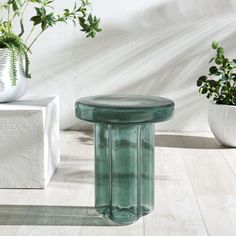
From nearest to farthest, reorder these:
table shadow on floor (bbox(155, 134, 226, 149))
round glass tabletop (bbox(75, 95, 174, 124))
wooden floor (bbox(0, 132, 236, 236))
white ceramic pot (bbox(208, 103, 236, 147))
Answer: round glass tabletop (bbox(75, 95, 174, 124)), wooden floor (bbox(0, 132, 236, 236)), white ceramic pot (bbox(208, 103, 236, 147)), table shadow on floor (bbox(155, 134, 226, 149))

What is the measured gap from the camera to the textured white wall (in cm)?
362

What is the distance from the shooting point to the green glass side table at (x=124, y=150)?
6.16 feet

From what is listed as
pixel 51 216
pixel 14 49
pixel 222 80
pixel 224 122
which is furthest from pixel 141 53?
pixel 51 216

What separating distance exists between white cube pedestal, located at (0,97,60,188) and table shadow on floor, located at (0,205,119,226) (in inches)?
9.0

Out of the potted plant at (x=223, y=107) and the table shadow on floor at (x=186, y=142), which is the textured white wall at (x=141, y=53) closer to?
the table shadow on floor at (x=186, y=142)

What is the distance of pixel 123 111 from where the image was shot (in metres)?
1.86

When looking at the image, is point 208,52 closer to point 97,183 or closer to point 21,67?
point 21,67

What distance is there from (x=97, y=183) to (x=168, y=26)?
6.06ft

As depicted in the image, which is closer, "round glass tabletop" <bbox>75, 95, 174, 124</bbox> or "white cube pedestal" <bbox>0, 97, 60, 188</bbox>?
"round glass tabletop" <bbox>75, 95, 174, 124</bbox>

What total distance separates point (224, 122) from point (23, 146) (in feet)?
4.07

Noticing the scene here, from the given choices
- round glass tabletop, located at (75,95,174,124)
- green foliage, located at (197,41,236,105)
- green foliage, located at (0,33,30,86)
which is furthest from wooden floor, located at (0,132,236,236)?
green foliage, located at (0,33,30,86)

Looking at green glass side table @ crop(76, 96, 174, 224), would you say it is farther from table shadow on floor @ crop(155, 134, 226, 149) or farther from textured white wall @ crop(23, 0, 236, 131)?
textured white wall @ crop(23, 0, 236, 131)

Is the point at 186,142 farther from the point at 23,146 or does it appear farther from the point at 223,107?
the point at 23,146

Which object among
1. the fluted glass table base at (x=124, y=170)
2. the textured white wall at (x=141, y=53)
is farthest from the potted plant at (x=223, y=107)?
the fluted glass table base at (x=124, y=170)
